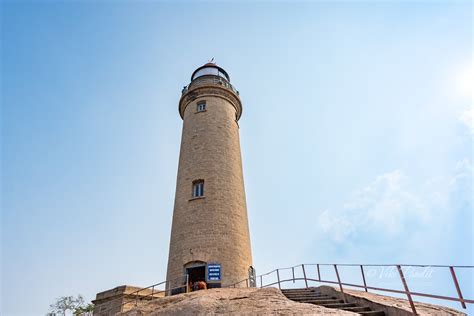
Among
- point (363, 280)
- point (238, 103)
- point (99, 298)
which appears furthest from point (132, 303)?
point (238, 103)

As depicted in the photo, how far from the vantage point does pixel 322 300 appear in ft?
30.1

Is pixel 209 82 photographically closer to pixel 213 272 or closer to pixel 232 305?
pixel 213 272

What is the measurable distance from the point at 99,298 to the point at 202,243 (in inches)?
212

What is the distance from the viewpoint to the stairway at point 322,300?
309 inches

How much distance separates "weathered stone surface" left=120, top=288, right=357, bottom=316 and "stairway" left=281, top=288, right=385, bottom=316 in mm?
796

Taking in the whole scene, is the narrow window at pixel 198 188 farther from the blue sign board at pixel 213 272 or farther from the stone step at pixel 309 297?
the stone step at pixel 309 297

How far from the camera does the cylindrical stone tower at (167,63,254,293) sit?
13.8m

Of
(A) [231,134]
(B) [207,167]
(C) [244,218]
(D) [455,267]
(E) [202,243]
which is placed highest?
(A) [231,134]

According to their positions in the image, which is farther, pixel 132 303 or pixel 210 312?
pixel 132 303

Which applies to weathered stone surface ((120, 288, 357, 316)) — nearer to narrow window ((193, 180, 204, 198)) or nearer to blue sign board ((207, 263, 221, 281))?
blue sign board ((207, 263, 221, 281))

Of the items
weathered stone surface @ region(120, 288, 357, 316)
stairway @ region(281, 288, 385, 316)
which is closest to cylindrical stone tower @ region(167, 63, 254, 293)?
weathered stone surface @ region(120, 288, 357, 316)

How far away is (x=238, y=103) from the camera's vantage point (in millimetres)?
20828

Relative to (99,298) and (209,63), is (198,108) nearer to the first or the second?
(209,63)

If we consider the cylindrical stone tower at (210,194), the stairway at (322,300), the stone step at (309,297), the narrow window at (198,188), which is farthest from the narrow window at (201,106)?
the stone step at (309,297)
